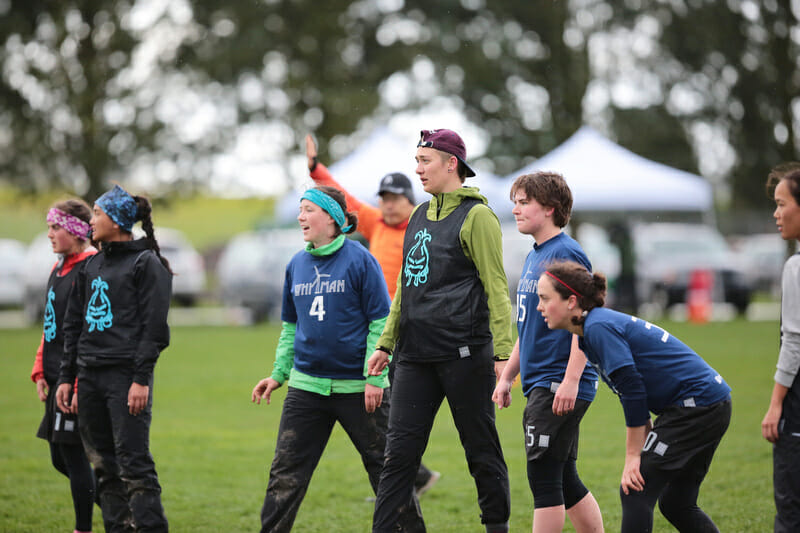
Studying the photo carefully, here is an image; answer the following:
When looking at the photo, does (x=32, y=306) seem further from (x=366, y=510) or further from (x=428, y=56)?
(x=366, y=510)

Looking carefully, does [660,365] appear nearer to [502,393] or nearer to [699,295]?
[502,393]

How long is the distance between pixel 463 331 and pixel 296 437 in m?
1.08

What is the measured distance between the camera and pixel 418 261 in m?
→ 4.82

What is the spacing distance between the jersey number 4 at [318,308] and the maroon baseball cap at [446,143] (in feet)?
3.22

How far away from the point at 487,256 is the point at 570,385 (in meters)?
0.78

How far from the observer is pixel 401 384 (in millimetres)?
4824

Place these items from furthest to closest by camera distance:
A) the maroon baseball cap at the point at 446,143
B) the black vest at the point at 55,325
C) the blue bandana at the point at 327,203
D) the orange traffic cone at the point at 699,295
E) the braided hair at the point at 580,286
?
the orange traffic cone at the point at 699,295
the black vest at the point at 55,325
the blue bandana at the point at 327,203
the maroon baseball cap at the point at 446,143
the braided hair at the point at 580,286

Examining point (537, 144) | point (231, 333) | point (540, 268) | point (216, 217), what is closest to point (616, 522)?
point (540, 268)

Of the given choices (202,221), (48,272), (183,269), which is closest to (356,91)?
(183,269)

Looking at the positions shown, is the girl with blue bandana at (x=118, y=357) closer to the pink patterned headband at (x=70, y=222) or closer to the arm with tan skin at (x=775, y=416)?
the pink patterned headband at (x=70, y=222)

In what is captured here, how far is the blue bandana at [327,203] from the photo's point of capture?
5.20 m

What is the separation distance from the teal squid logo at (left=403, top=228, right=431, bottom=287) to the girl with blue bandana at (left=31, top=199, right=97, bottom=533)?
85.4 inches

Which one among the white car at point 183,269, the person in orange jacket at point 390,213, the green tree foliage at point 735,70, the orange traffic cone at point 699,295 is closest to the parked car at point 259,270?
the white car at point 183,269

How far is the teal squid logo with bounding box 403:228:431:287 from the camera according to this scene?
4.79 m
